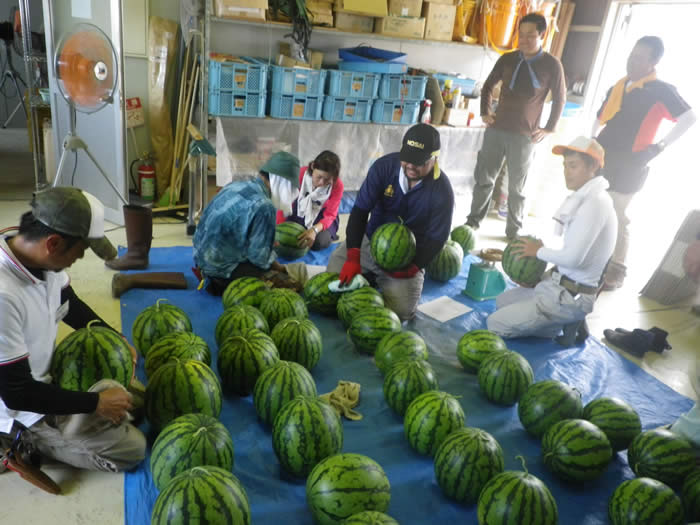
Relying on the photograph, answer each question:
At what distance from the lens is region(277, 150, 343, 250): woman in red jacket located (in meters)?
4.18

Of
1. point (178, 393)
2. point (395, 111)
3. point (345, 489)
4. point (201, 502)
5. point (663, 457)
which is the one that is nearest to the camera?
point (201, 502)

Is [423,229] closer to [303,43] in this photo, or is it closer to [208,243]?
[208,243]

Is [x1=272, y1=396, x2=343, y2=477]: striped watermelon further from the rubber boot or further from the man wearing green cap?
Result: the rubber boot

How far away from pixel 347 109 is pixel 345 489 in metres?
4.52

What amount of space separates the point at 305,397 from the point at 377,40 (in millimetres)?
5222

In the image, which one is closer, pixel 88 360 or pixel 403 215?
pixel 88 360

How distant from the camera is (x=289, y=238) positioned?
4.37 meters

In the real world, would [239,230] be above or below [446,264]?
above

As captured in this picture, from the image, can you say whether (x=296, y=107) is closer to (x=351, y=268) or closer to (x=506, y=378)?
(x=351, y=268)

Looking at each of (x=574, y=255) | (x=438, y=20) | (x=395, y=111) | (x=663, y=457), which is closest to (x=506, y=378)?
(x=663, y=457)

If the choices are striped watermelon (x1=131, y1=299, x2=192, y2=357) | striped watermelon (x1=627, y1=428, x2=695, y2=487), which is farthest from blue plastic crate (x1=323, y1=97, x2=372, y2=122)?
striped watermelon (x1=627, y1=428, x2=695, y2=487)

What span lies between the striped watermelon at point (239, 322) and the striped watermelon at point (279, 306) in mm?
135

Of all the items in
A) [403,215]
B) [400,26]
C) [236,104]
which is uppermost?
[400,26]

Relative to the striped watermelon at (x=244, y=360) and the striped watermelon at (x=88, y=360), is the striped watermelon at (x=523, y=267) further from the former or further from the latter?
the striped watermelon at (x=88, y=360)
